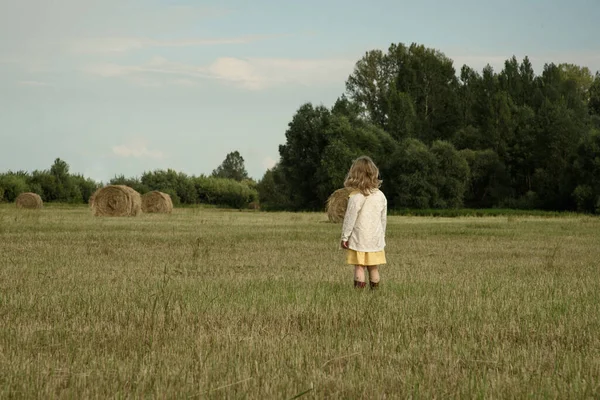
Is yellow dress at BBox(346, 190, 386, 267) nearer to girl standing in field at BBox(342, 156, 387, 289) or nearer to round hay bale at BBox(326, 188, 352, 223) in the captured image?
girl standing in field at BBox(342, 156, 387, 289)

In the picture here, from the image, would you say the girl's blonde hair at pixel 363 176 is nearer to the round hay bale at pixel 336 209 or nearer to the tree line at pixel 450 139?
the round hay bale at pixel 336 209

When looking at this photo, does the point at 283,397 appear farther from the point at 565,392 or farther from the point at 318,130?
the point at 318,130

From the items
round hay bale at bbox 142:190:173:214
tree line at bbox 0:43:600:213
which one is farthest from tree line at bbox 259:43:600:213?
round hay bale at bbox 142:190:173:214

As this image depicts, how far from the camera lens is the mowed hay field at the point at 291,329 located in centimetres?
573

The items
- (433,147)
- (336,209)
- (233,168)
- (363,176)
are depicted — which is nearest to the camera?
(363,176)

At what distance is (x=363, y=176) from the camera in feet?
37.1

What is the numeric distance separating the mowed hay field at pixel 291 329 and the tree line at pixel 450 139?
1979 inches

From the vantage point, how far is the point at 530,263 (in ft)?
54.1

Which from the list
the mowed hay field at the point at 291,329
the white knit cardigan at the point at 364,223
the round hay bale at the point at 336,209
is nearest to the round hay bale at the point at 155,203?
the round hay bale at the point at 336,209

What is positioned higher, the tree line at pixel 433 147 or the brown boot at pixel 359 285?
the tree line at pixel 433 147

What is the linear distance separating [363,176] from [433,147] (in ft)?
201

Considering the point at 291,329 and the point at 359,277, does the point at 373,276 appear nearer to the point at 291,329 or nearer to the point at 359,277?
the point at 359,277

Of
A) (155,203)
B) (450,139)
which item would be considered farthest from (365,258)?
(450,139)

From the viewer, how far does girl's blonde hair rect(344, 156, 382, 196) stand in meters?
11.3
